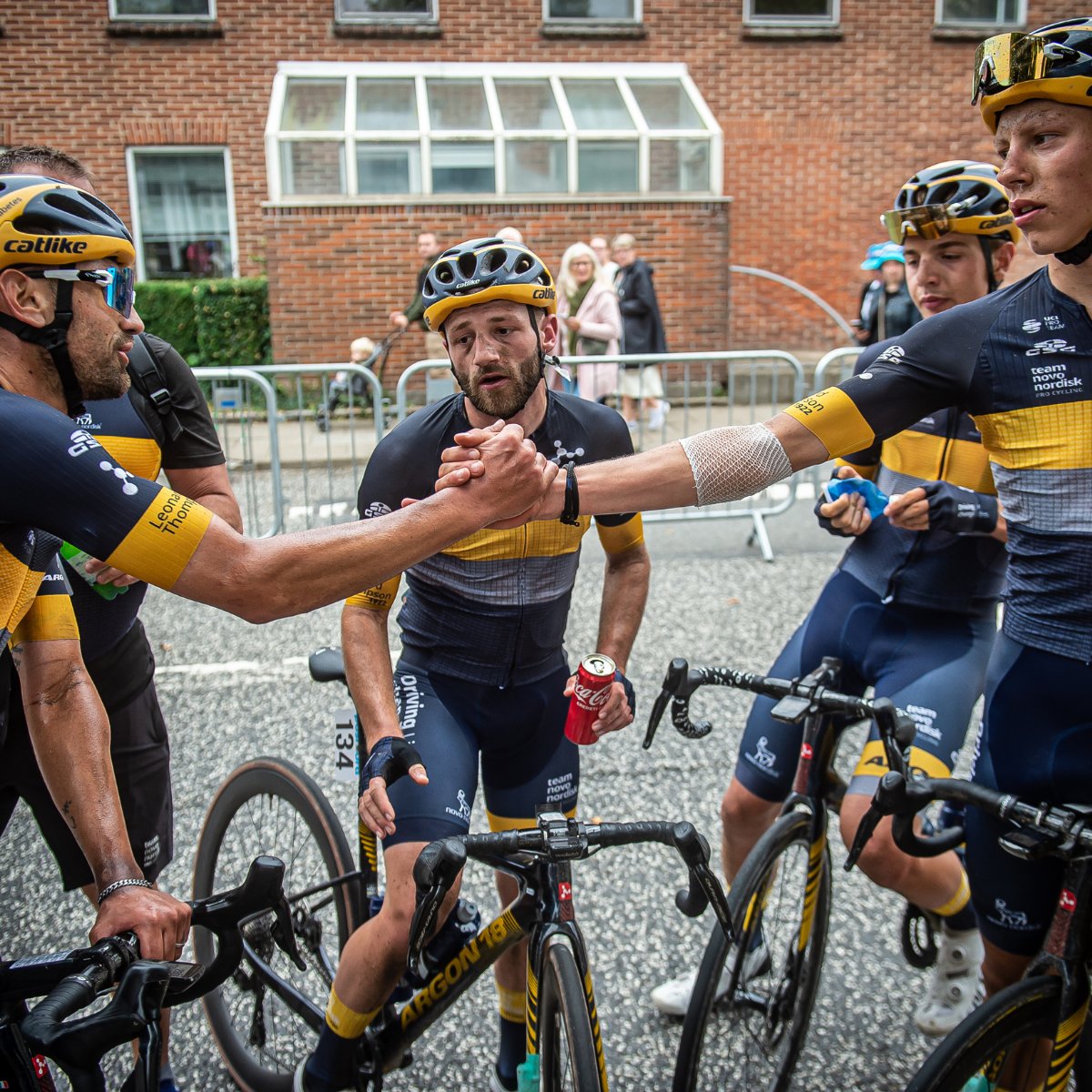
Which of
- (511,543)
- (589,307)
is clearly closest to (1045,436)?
(511,543)

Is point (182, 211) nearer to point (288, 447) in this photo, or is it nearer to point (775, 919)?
point (288, 447)

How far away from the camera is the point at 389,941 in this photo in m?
2.52

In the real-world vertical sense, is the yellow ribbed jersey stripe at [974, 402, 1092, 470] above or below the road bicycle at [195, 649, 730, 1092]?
above

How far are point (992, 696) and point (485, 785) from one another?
1364mm

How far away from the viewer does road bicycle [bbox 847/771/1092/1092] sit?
2090 millimetres

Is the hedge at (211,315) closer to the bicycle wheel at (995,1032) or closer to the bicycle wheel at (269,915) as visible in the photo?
the bicycle wheel at (269,915)

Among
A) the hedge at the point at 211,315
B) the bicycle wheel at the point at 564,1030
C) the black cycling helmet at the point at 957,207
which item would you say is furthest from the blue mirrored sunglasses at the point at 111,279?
the hedge at the point at 211,315

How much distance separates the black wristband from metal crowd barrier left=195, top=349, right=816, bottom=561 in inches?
178

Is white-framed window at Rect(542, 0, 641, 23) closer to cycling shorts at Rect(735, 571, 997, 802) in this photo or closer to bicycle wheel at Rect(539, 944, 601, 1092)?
cycling shorts at Rect(735, 571, 997, 802)

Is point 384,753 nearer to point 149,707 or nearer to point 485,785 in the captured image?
point 485,785

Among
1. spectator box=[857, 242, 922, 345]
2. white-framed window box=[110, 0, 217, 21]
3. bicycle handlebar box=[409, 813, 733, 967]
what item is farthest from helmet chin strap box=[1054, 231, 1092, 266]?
white-framed window box=[110, 0, 217, 21]

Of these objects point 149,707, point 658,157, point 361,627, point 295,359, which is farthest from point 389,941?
point 658,157

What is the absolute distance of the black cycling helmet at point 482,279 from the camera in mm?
2699

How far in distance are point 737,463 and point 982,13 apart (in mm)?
17488
